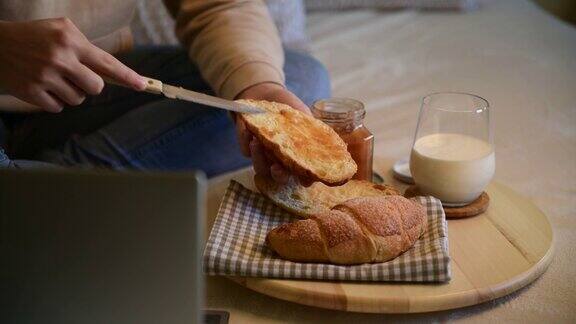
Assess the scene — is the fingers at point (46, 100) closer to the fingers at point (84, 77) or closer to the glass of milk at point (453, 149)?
the fingers at point (84, 77)

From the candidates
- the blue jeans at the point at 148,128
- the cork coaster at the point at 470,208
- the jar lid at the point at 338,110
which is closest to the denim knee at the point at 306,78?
the blue jeans at the point at 148,128

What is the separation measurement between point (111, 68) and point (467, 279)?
1.62 ft

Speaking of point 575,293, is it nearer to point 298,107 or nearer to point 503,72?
point 298,107

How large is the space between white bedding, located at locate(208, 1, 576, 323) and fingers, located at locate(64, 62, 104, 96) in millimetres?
282

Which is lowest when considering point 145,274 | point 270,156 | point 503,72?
point 503,72

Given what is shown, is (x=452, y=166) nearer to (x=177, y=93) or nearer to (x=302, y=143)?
(x=302, y=143)

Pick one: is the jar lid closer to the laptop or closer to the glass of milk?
the glass of milk

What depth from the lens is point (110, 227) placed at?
57 cm

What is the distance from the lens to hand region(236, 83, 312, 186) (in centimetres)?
106

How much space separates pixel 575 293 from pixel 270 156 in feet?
1.42

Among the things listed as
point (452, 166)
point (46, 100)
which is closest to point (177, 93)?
point (46, 100)

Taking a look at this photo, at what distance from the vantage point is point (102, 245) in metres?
0.58

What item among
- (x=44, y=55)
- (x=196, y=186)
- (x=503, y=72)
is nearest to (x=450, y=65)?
(x=503, y=72)

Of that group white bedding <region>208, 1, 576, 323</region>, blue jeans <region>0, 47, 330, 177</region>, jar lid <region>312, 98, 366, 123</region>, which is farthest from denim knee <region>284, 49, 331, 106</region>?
jar lid <region>312, 98, 366, 123</region>
